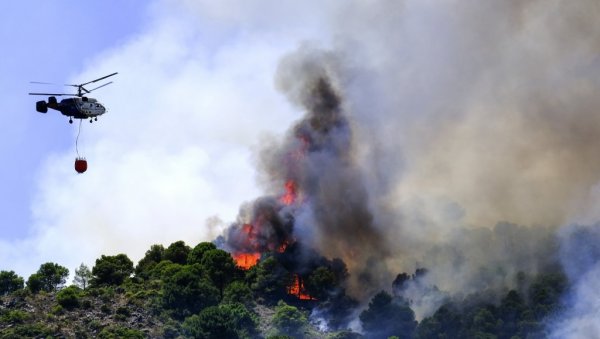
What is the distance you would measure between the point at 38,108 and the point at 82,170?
1240cm

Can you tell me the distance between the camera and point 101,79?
189 m

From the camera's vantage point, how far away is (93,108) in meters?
200

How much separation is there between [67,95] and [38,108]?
4955mm

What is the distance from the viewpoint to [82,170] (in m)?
195

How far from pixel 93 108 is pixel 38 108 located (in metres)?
8.55

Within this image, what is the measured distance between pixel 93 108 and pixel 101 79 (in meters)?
11.8

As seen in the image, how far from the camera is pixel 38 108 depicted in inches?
7771

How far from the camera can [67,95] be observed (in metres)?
198

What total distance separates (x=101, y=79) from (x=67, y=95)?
1096 cm

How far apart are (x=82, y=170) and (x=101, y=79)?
50.3 ft

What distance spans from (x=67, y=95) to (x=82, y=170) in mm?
12350

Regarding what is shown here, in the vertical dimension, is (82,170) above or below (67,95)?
below

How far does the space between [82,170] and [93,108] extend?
11.0 m
